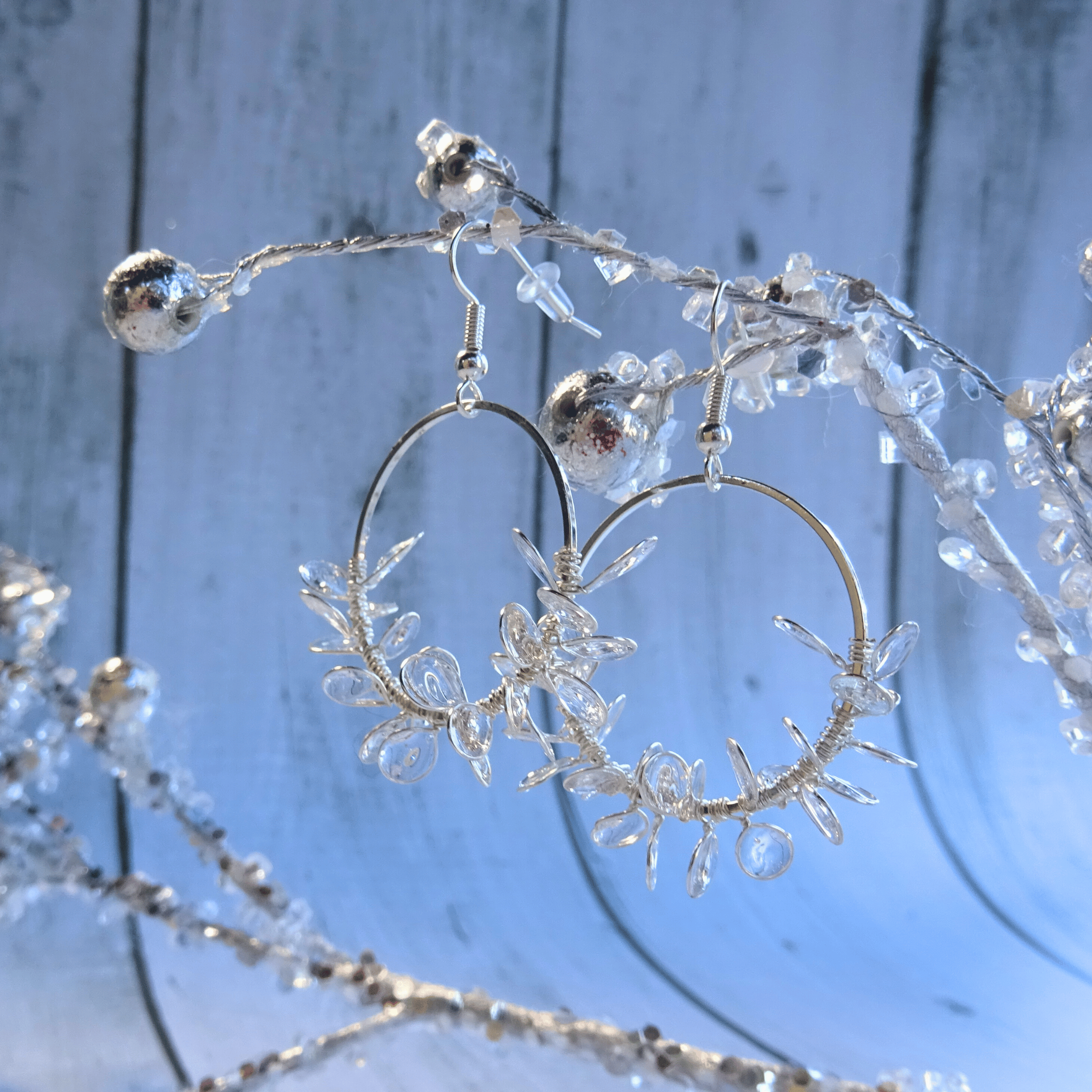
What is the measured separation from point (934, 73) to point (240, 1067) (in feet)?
2.54

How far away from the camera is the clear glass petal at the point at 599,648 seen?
473mm

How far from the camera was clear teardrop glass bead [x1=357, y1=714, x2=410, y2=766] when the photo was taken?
543mm

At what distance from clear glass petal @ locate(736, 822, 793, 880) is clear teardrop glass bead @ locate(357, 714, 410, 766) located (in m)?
0.17

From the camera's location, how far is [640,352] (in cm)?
83

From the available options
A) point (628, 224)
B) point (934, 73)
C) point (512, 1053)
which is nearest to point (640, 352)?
point (628, 224)

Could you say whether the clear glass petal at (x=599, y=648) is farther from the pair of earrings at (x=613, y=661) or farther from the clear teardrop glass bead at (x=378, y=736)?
the clear teardrop glass bead at (x=378, y=736)

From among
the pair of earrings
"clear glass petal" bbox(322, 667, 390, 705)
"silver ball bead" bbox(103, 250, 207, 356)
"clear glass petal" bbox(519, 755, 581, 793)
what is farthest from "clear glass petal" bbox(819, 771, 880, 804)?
"silver ball bead" bbox(103, 250, 207, 356)

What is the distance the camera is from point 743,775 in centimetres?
47

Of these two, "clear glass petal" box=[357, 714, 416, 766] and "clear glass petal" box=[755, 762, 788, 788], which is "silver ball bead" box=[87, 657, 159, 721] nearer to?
"clear glass petal" box=[357, 714, 416, 766]

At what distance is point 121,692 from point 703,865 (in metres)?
0.40

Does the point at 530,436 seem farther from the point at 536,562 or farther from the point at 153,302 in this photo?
the point at 153,302

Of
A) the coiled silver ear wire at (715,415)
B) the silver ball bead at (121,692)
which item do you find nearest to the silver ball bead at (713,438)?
the coiled silver ear wire at (715,415)

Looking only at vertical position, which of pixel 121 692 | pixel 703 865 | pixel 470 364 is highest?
pixel 470 364

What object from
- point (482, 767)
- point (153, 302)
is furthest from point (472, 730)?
point (153, 302)
